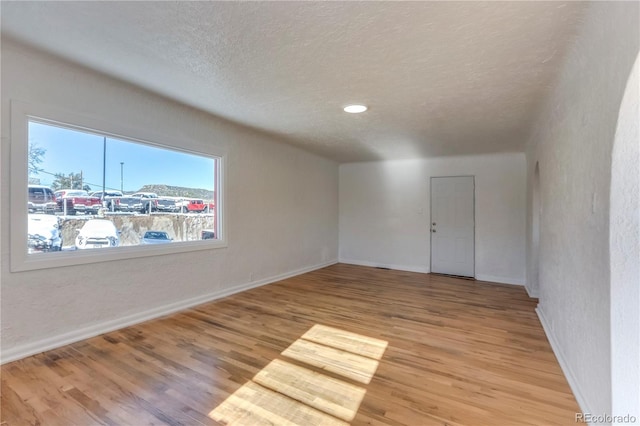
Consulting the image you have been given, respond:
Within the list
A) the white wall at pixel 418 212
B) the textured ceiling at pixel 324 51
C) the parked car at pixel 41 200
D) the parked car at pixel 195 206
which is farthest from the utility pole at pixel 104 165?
the white wall at pixel 418 212

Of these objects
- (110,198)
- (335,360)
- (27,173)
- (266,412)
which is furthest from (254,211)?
(266,412)

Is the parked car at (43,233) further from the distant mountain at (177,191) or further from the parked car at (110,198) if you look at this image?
the distant mountain at (177,191)

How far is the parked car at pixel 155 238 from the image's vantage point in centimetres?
325

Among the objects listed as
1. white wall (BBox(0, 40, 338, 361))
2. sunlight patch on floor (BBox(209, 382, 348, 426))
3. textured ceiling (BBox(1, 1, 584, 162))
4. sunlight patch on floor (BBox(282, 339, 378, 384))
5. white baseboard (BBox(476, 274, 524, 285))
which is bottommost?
sunlight patch on floor (BBox(209, 382, 348, 426))

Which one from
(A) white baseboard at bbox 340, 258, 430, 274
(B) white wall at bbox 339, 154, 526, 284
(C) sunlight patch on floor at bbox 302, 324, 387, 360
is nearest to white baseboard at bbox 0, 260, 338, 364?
(C) sunlight patch on floor at bbox 302, 324, 387, 360

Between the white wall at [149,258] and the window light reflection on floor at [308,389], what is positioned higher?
the white wall at [149,258]

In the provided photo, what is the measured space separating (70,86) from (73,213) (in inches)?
44.6

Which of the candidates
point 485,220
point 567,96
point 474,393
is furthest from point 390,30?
point 485,220

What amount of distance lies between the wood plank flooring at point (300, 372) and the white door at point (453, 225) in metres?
2.11

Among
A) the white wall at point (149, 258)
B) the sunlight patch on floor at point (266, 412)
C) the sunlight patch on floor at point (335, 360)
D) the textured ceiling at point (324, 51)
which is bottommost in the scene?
the sunlight patch on floor at point (266, 412)

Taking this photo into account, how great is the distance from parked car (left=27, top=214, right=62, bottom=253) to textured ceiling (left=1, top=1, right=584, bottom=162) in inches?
53.8

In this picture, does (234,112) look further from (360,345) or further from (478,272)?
(478,272)

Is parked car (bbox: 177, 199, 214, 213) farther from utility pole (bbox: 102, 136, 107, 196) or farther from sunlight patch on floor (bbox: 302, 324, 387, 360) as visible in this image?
sunlight patch on floor (bbox: 302, 324, 387, 360)

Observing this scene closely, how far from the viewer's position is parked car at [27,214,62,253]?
239 cm
